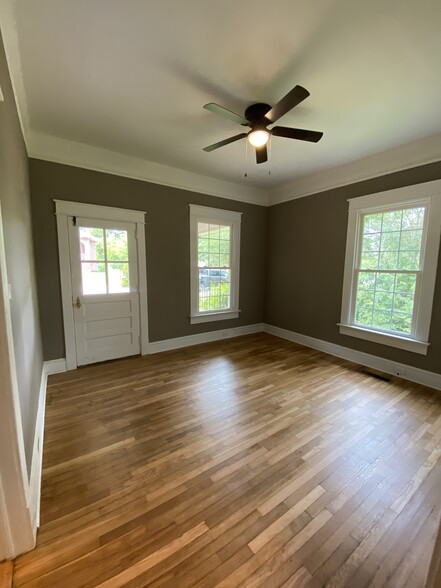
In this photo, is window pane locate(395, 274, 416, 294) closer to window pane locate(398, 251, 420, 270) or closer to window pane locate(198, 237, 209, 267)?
window pane locate(398, 251, 420, 270)

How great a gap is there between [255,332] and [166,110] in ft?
12.9

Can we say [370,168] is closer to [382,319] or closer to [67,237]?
[382,319]

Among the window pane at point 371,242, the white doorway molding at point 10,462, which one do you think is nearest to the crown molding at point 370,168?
the window pane at point 371,242

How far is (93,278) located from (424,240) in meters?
4.11

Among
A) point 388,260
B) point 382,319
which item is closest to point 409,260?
point 388,260

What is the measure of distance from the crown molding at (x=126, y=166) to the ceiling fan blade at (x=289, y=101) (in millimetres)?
2083

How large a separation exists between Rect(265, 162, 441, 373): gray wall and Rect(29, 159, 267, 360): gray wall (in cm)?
35

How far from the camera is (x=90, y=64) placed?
5.94 ft

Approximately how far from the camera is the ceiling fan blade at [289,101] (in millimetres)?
1634

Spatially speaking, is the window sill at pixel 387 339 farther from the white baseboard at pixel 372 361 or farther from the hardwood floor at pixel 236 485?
the hardwood floor at pixel 236 485

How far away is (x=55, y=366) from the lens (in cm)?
317

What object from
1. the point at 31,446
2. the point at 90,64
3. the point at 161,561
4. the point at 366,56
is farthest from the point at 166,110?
the point at 161,561

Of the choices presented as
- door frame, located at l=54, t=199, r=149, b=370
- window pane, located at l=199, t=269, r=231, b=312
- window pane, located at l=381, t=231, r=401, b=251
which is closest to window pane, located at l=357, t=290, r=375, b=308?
window pane, located at l=381, t=231, r=401, b=251

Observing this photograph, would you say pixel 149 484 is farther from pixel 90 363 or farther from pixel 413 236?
pixel 413 236
